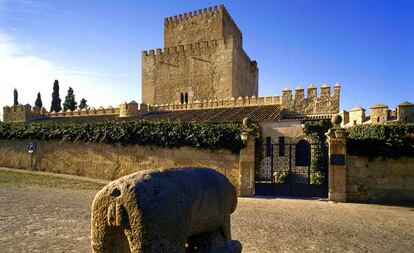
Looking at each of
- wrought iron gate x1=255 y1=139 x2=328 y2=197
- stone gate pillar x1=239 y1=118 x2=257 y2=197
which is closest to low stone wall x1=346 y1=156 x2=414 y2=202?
wrought iron gate x1=255 y1=139 x2=328 y2=197

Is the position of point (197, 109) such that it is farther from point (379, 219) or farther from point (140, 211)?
point (140, 211)

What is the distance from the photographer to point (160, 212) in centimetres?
255

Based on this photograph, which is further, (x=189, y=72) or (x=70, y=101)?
(x=70, y=101)

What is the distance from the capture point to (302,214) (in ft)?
28.6

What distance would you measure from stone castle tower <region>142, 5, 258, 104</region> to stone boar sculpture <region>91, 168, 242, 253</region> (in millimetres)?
28832

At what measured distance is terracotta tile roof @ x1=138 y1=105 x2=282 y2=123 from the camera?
19891mm

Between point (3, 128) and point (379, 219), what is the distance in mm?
21824

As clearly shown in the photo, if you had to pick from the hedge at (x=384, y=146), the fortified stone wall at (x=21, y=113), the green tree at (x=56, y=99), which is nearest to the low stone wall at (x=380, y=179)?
the hedge at (x=384, y=146)

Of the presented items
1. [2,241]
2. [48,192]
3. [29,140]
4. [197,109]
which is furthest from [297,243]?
[197,109]

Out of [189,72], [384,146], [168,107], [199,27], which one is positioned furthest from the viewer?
[199,27]

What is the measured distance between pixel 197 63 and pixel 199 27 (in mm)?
5325

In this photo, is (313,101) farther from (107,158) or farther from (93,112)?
(93,112)

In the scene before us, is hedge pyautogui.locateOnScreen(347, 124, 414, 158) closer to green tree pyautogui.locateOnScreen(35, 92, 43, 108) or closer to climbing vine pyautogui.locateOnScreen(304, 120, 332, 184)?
climbing vine pyautogui.locateOnScreen(304, 120, 332, 184)

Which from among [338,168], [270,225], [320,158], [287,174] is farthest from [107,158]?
[338,168]
